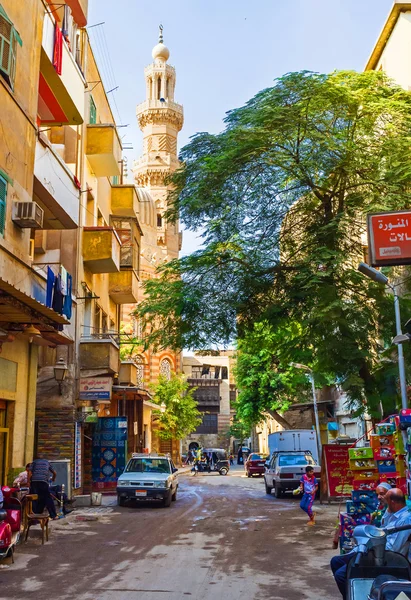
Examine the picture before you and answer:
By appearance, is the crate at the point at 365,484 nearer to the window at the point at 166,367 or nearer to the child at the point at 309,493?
the child at the point at 309,493

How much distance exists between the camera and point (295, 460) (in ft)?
78.9

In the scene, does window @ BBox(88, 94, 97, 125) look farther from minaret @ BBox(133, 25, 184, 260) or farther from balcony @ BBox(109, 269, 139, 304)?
minaret @ BBox(133, 25, 184, 260)

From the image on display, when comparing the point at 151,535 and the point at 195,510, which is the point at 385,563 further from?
the point at 195,510

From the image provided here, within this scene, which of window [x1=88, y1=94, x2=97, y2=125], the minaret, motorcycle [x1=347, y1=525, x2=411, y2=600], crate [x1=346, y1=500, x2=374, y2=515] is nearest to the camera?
motorcycle [x1=347, y1=525, x2=411, y2=600]

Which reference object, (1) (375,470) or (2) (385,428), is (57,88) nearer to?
(2) (385,428)

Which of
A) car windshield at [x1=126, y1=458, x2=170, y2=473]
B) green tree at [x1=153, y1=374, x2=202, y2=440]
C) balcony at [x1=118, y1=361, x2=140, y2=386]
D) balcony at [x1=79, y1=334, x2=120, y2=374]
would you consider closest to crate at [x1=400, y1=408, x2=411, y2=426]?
balcony at [x1=79, y1=334, x2=120, y2=374]

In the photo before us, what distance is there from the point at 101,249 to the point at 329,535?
1218 cm

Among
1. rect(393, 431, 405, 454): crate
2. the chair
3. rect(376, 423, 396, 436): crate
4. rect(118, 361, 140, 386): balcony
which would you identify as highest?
rect(118, 361, 140, 386): balcony

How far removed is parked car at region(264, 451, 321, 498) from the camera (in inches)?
912

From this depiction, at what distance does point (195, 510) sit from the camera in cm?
1902

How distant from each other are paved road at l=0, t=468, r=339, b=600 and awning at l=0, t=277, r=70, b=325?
13.6 feet

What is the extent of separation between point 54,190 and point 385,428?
30.2ft

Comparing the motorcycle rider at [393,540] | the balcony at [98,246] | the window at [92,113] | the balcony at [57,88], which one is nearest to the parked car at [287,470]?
the balcony at [98,246]

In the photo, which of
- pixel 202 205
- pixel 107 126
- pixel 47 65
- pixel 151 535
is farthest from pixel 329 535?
pixel 107 126
